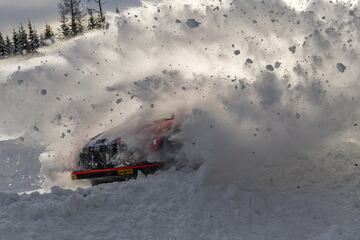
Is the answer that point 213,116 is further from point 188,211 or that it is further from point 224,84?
point 188,211

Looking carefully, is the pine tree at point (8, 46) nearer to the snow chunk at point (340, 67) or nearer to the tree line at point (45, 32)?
the tree line at point (45, 32)

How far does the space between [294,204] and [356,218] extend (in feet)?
2.46

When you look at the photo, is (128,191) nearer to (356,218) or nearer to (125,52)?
(356,218)

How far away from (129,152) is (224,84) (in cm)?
186

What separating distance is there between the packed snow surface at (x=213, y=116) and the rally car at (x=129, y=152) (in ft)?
0.95

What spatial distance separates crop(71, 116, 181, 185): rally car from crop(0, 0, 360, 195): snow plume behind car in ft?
0.97

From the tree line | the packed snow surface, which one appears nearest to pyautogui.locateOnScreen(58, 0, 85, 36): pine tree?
the tree line

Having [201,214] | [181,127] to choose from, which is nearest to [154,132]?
[181,127]

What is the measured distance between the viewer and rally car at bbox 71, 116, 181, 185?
749 cm

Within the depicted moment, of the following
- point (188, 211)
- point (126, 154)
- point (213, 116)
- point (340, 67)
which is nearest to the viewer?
point (188, 211)

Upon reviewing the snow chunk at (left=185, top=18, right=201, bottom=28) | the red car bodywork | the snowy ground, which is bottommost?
the snowy ground

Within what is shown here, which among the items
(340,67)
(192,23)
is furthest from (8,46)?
(340,67)

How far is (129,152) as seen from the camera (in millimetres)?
7660

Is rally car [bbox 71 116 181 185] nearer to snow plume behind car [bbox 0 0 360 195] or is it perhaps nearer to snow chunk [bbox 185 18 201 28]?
snow plume behind car [bbox 0 0 360 195]
